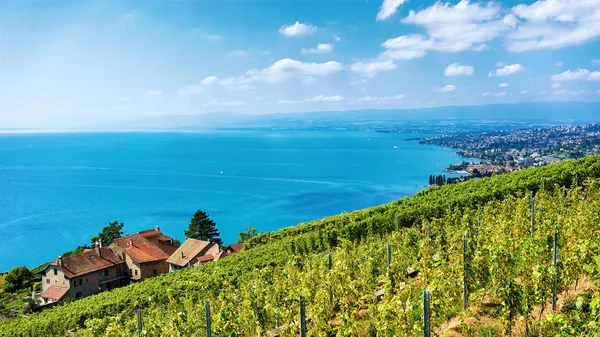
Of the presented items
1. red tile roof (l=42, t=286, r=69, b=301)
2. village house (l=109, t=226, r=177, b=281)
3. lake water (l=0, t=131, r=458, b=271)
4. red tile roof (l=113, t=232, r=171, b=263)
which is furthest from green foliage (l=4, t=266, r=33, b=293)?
lake water (l=0, t=131, r=458, b=271)

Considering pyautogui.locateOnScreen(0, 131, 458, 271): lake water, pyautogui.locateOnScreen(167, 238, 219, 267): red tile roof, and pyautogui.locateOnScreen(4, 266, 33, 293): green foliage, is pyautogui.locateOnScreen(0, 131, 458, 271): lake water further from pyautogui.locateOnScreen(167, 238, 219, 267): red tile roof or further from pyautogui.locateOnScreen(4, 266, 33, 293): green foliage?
pyautogui.locateOnScreen(167, 238, 219, 267): red tile roof

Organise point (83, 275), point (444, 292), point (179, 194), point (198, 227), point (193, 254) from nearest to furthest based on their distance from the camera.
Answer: point (444, 292) < point (83, 275) < point (193, 254) < point (198, 227) < point (179, 194)

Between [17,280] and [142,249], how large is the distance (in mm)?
13527

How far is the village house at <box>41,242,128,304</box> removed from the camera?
3534 cm

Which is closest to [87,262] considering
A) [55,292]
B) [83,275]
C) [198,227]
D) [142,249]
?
[83,275]

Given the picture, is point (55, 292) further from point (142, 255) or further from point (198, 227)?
point (198, 227)

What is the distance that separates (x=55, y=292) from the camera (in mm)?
35250

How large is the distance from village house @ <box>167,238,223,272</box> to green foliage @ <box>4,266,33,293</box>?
52.8 ft

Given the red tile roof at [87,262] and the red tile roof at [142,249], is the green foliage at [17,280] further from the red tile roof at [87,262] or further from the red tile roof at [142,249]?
the red tile roof at [142,249]

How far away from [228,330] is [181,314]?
109 centimetres

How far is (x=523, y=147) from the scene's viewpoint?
162 m

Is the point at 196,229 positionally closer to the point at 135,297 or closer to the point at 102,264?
the point at 102,264

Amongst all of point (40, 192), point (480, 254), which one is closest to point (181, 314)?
point (480, 254)

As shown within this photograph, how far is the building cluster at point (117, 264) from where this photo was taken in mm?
35594
